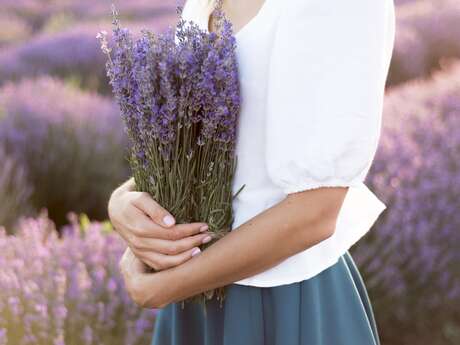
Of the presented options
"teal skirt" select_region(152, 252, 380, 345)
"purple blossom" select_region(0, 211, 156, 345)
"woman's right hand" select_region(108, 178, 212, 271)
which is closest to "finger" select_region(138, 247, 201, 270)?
"woman's right hand" select_region(108, 178, 212, 271)

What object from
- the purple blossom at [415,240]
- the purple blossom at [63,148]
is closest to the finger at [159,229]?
the purple blossom at [415,240]

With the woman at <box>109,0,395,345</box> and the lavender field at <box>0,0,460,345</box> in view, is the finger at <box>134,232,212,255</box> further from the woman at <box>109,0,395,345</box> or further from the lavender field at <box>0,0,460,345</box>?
the lavender field at <box>0,0,460,345</box>

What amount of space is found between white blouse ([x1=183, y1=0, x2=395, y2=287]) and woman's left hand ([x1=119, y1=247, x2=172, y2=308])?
24cm

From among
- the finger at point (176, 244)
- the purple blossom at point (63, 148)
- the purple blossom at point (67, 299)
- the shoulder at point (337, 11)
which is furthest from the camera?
the purple blossom at point (63, 148)

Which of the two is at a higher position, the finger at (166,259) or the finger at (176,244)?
the finger at (176,244)

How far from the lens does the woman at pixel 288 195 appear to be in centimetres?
98

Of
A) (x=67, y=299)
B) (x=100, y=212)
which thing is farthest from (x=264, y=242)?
(x=100, y=212)

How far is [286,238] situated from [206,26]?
0.44 meters

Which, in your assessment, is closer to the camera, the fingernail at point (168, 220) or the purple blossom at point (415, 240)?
the fingernail at point (168, 220)

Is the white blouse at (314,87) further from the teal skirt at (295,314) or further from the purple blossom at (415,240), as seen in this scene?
the purple blossom at (415,240)

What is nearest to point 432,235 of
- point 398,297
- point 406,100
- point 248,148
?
point 398,297

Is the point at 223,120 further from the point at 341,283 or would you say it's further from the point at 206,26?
the point at 341,283

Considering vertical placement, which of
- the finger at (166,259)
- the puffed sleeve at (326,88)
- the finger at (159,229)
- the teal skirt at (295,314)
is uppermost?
the puffed sleeve at (326,88)

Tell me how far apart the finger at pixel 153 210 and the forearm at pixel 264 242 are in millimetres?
71
